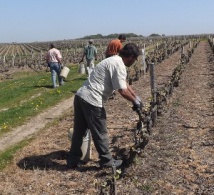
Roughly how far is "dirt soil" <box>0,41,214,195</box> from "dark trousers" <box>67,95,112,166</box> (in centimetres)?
23

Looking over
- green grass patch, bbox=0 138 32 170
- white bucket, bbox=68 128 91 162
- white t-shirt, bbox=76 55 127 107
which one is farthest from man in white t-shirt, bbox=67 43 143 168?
green grass patch, bbox=0 138 32 170

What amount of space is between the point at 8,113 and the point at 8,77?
14.3 meters

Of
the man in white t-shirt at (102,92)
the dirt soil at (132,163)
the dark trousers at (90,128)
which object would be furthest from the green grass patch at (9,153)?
the man in white t-shirt at (102,92)

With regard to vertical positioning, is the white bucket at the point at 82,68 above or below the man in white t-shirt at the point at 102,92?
below

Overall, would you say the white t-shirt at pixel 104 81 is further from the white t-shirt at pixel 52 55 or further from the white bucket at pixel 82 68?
the white bucket at pixel 82 68

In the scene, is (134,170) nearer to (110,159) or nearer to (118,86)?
(110,159)

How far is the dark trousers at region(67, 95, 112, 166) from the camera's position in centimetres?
521

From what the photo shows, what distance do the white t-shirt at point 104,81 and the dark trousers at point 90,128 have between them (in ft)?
0.35

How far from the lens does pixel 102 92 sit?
5164 mm

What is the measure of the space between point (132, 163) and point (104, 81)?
1338 millimetres

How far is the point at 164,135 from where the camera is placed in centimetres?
705

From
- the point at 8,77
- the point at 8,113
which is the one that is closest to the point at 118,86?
the point at 8,113

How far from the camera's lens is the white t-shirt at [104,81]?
4965mm

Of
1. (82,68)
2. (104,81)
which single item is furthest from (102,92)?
(82,68)
